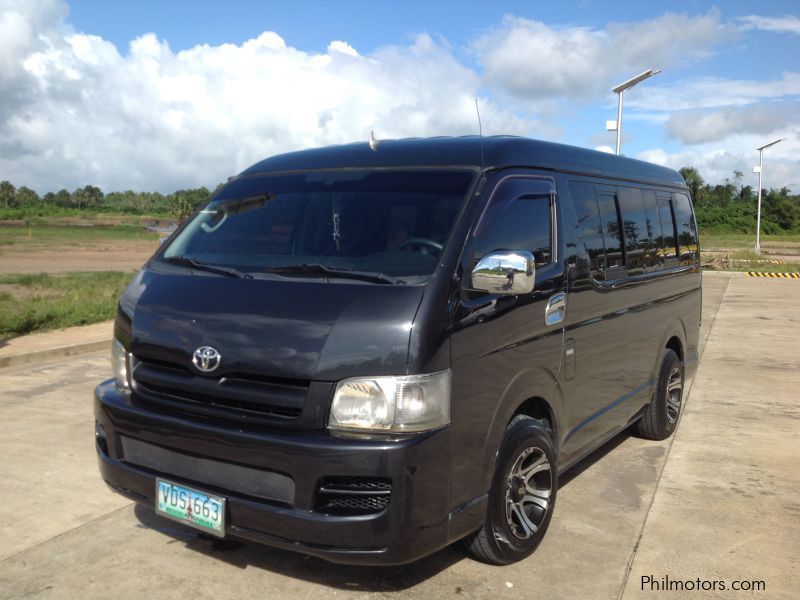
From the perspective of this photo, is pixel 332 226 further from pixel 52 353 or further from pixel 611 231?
pixel 52 353

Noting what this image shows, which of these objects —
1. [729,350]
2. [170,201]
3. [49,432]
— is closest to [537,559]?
[49,432]

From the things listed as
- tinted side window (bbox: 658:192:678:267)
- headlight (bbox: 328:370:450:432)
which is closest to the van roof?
headlight (bbox: 328:370:450:432)

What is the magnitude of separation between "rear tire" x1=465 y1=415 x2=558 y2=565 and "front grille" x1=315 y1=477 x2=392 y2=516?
28.8 inches

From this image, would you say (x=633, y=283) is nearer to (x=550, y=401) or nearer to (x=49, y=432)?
(x=550, y=401)

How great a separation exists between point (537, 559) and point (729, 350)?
27.0ft

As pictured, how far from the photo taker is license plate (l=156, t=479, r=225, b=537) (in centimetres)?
328

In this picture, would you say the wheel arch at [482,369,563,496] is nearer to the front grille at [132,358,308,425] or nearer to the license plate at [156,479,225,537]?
the front grille at [132,358,308,425]

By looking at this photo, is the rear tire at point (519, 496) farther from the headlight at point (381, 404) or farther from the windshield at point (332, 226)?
the windshield at point (332, 226)

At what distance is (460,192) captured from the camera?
3688mm

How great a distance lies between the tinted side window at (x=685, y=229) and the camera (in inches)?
258

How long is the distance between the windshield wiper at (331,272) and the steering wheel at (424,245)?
8.9 inches

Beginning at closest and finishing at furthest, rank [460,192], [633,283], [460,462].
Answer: [460,462] < [460,192] < [633,283]

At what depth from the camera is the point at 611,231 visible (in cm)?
495

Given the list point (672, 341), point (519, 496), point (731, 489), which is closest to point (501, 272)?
point (519, 496)
